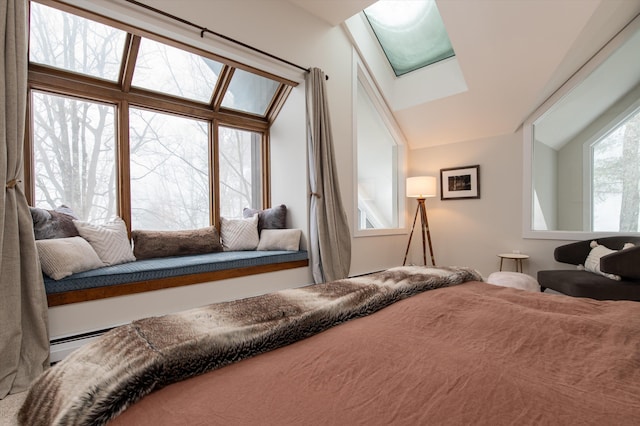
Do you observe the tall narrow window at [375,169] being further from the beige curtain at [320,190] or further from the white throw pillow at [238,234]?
the white throw pillow at [238,234]

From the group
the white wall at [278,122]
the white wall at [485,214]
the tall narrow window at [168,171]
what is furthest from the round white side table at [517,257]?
the tall narrow window at [168,171]

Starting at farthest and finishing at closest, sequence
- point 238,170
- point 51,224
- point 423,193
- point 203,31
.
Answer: point 423,193, point 238,170, point 203,31, point 51,224

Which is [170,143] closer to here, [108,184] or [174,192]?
[174,192]

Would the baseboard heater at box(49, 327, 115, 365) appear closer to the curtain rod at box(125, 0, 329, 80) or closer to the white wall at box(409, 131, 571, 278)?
the curtain rod at box(125, 0, 329, 80)

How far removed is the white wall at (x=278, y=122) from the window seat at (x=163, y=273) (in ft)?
0.19

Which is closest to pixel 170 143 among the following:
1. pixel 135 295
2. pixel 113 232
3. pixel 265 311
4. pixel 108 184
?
pixel 108 184

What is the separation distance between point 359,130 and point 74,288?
337 centimetres

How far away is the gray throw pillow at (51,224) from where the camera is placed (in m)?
2.25

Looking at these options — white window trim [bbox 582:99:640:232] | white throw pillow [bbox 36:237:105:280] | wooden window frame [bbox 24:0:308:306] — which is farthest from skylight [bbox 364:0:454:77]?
white throw pillow [bbox 36:237:105:280]

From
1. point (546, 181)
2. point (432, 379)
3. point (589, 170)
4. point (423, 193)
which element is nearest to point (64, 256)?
point (432, 379)

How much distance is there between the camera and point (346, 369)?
2.33ft

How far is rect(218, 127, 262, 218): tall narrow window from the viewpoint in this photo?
3602 mm

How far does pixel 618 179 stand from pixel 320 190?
283 cm

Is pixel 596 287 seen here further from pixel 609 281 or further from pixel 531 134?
pixel 531 134
